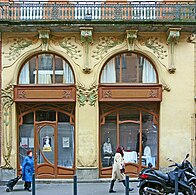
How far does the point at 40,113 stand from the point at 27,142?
128cm

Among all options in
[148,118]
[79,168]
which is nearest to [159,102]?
[148,118]

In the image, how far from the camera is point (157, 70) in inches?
699

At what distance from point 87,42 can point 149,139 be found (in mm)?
4626

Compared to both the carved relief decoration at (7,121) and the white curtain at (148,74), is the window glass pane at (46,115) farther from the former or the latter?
the white curtain at (148,74)

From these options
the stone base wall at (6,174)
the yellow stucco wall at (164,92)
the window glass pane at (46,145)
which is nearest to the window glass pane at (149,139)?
the yellow stucco wall at (164,92)

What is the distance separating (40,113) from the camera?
1794 cm

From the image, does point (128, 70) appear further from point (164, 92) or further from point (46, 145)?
point (46, 145)

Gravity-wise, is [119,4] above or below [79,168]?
above

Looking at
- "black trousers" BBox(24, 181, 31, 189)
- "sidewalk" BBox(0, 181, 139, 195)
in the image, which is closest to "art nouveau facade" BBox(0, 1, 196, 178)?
"sidewalk" BBox(0, 181, 139, 195)

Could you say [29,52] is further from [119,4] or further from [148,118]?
[148,118]

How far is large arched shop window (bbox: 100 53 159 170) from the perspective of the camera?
1788 centimetres

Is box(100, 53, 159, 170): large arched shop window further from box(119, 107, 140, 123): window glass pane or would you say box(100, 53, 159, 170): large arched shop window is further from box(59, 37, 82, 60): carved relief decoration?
box(59, 37, 82, 60): carved relief decoration

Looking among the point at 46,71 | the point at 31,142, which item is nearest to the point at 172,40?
the point at 46,71

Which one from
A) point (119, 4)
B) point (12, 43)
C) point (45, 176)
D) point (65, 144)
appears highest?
point (119, 4)
